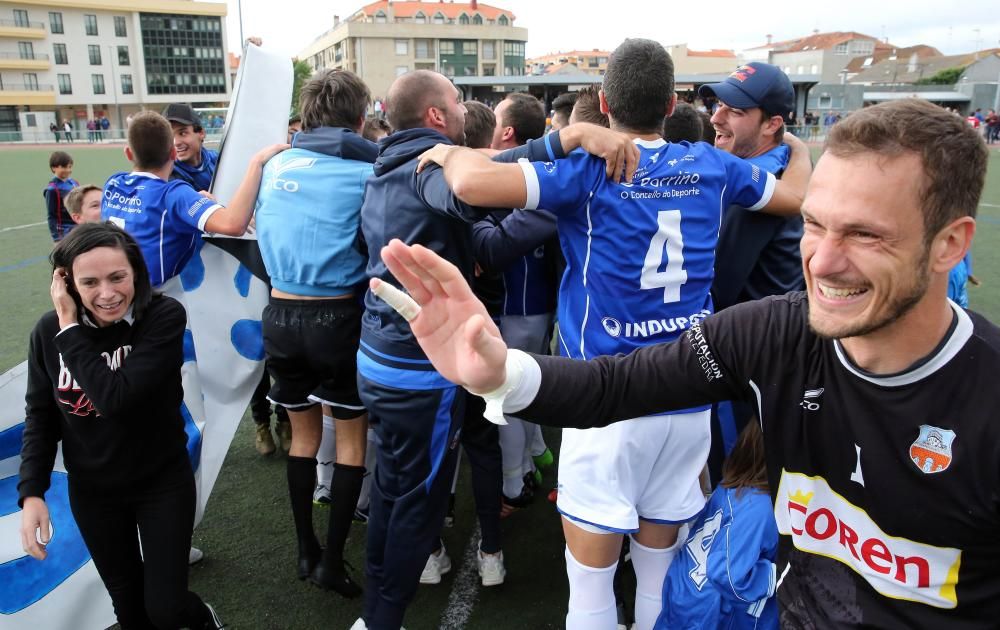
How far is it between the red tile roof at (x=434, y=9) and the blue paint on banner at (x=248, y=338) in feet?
313

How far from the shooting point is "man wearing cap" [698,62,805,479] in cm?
287

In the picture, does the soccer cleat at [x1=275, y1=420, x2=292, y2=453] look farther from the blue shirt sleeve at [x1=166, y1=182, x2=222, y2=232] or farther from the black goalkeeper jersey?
the black goalkeeper jersey

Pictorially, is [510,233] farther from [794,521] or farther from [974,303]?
[974,303]

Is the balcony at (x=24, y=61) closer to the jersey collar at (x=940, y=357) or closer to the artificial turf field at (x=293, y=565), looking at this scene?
the artificial turf field at (x=293, y=565)

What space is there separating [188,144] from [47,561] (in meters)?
3.00

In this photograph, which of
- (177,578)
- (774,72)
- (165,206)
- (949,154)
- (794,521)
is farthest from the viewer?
(165,206)

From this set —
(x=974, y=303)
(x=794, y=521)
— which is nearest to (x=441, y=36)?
(x=974, y=303)

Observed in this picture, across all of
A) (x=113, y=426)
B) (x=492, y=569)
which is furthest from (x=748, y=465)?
(x=113, y=426)

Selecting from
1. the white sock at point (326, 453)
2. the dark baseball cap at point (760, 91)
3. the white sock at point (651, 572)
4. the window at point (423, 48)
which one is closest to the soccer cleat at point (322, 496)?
the white sock at point (326, 453)

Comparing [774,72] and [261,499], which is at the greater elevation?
[774,72]

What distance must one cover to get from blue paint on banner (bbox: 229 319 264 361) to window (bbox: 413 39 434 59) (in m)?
83.0

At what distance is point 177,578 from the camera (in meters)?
2.55

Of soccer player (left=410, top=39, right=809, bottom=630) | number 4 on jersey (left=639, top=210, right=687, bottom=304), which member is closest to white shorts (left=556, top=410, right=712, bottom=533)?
soccer player (left=410, top=39, right=809, bottom=630)

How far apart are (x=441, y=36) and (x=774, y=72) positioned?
3317 inches
